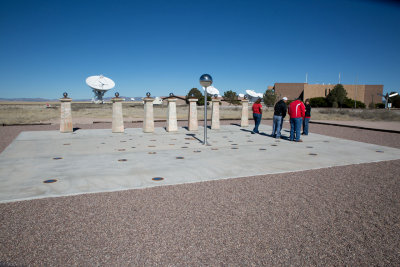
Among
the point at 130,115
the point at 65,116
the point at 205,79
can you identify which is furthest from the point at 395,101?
the point at 65,116

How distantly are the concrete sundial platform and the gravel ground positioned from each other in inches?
25.9

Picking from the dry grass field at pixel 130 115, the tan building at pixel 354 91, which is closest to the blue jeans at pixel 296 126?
the dry grass field at pixel 130 115

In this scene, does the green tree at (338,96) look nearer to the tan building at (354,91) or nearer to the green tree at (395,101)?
the tan building at (354,91)

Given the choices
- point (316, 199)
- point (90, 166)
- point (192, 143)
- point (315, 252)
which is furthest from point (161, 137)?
point (315, 252)

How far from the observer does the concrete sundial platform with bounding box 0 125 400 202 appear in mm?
5090

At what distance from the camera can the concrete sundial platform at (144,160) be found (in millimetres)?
5090

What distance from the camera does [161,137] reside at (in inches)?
445

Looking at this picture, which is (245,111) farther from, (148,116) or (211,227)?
(211,227)

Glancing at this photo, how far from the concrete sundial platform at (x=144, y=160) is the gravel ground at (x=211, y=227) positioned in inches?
25.9

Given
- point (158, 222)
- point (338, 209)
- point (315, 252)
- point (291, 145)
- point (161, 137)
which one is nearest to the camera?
point (315, 252)

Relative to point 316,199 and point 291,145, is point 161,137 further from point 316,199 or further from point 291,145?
point 316,199

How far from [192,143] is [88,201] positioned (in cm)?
591

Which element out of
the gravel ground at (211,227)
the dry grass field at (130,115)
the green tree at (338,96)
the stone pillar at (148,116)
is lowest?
Result: the gravel ground at (211,227)

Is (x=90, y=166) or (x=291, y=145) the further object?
(x=291, y=145)
